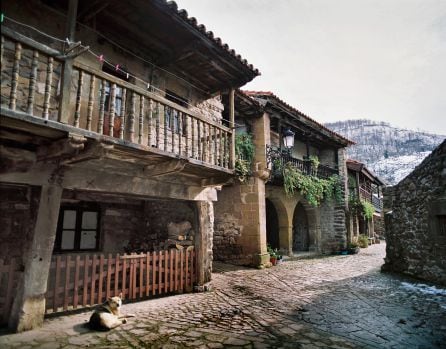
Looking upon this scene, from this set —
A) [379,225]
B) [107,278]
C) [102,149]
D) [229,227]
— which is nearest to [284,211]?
[229,227]

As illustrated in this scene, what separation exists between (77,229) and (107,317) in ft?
12.3

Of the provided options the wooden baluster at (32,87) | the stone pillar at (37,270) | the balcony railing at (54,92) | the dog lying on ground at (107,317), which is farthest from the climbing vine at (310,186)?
the wooden baluster at (32,87)

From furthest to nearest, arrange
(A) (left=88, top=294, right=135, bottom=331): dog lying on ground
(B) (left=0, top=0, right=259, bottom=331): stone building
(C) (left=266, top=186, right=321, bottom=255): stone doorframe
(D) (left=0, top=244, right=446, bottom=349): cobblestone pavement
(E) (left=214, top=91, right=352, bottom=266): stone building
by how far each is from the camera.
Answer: (C) (left=266, top=186, right=321, bottom=255): stone doorframe < (E) (left=214, top=91, right=352, bottom=266): stone building < (A) (left=88, top=294, right=135, bottom=331): dog lying on ground < (B) (left=0, top=0, right=259, bottom=331): stone building < (D) (left=0, top=244, right=446, bottom=349): cobblestone pavement

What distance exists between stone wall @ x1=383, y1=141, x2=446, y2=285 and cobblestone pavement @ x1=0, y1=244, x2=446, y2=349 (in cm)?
88

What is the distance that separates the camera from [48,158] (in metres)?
4.15

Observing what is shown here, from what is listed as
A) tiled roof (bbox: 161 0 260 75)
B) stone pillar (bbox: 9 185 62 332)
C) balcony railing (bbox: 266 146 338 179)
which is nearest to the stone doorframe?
balcony railing (bbox: 266 146 338 179)

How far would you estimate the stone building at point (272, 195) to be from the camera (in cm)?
1070

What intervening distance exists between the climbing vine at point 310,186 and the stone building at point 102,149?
4628 mm

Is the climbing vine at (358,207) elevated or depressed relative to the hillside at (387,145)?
depressed

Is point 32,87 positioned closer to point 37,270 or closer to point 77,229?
point 37,270

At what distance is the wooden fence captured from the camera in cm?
474

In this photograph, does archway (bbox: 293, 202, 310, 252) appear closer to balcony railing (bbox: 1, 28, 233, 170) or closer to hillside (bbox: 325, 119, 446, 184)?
balcony railing (bbox: 1, 28, 233, 170)

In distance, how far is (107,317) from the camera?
4238mm

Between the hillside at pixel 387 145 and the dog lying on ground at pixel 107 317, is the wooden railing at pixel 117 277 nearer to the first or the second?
the dog lying on ground at pixel 107 317
